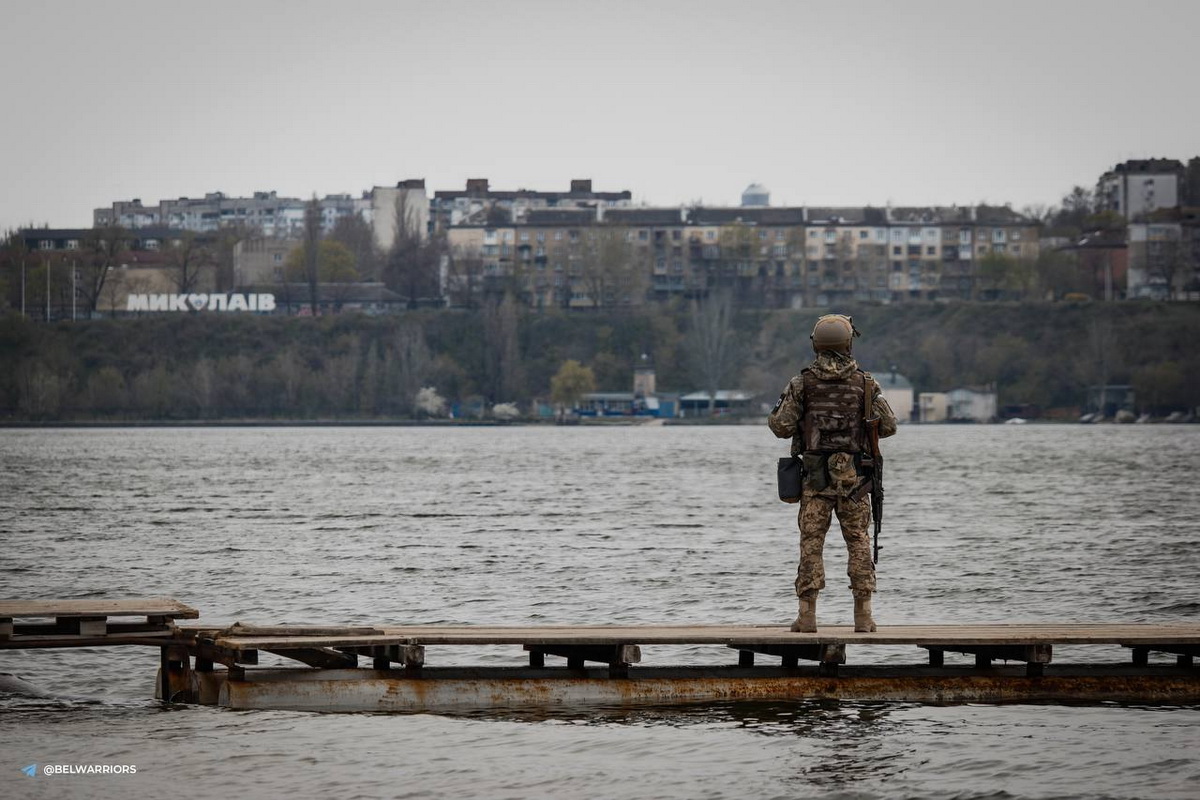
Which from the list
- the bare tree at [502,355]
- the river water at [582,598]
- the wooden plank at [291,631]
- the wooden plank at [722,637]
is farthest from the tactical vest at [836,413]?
the bare tree at [502,355]

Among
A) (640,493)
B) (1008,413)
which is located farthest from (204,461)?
(1008,413)

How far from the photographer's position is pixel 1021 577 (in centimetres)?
3553

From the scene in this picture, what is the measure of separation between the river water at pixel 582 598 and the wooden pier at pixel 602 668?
0.94 feet

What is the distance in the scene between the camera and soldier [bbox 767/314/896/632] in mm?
17297

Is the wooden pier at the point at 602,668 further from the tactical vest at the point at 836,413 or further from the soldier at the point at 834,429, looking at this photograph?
the tactical vest at the point at 836,413

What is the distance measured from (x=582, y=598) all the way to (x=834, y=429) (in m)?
14.6

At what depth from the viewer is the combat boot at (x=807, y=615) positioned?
17812 mm

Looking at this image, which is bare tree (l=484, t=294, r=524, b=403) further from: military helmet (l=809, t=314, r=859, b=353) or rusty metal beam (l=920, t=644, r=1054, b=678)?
military helmet (l=809, t=314, r=859, b=353)

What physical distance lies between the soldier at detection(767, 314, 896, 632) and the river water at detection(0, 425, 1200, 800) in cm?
201

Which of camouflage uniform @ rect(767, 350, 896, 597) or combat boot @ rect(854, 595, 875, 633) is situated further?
combat boot @ rect(854, 595, 875, 633)

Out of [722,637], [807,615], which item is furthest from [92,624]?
[807,615]

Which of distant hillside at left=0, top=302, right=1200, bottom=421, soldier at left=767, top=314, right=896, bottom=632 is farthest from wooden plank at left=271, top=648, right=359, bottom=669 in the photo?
distant hillside at left=0, top=302, right=1200, bottom=421

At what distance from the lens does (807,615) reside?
17.9 m

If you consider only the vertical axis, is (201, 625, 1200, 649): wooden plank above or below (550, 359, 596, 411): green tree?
below
